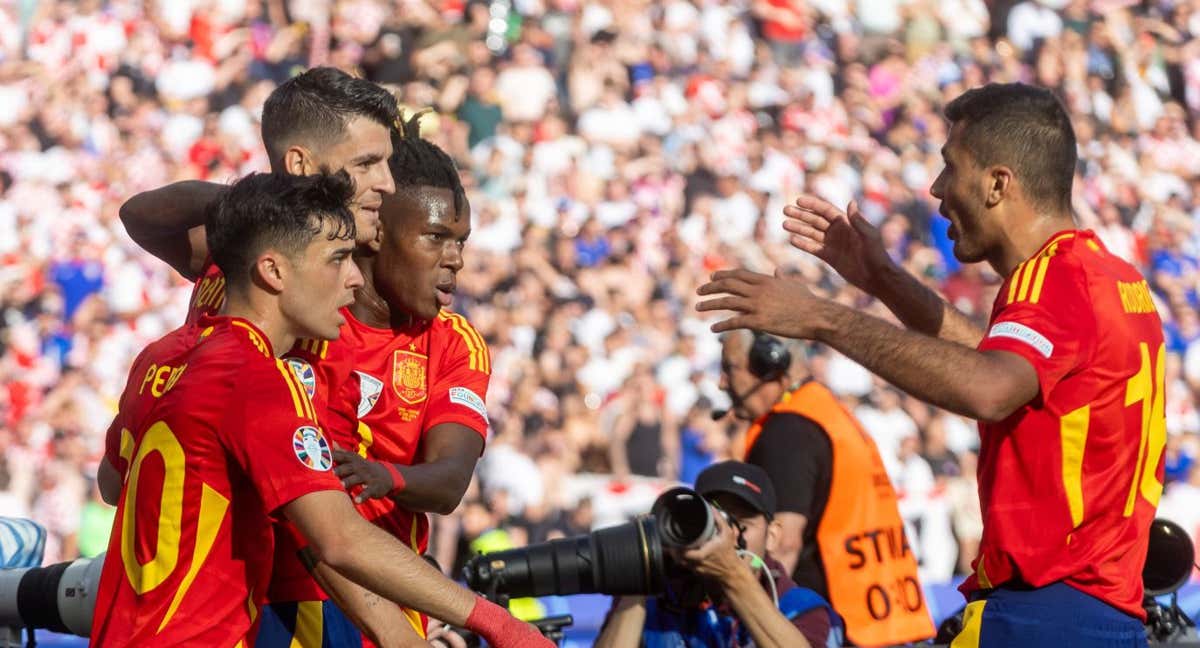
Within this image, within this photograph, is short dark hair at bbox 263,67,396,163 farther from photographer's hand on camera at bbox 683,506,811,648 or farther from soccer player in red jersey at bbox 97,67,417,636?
photographer's hand on camera at bbox 683,506,811,648

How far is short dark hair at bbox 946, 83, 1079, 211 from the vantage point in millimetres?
4473

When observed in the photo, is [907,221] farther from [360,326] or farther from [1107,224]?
[360,326]

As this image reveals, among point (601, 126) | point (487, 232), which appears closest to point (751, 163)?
point (601, 126)

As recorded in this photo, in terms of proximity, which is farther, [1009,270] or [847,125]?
[847,125]

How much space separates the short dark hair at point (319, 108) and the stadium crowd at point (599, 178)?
19.8 ft

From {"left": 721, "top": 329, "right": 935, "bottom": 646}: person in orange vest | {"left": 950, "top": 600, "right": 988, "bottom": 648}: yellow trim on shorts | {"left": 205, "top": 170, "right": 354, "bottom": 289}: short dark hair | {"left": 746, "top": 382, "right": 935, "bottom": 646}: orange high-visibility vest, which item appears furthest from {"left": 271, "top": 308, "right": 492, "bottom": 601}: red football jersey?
{"left": 746, "top": 382, "right": 935, "bottom": 646}: orange high-visibility vest

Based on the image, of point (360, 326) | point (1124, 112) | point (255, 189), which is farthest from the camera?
point (1124, 112)

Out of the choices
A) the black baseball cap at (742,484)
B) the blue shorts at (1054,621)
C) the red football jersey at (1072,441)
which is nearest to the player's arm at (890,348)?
the red football jersey at (1072,441)

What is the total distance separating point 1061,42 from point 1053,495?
14.3 metres

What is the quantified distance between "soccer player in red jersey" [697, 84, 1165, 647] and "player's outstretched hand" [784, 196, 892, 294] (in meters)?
0.71

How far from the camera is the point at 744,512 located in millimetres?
5957

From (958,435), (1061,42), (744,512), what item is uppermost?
(1061,42)

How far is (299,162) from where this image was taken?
4.70 meters

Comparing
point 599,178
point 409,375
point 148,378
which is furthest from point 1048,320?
point 599,178
